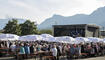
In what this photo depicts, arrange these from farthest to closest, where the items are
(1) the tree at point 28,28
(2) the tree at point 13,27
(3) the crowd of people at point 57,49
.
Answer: (1) the tree at point 28,28, (2) the tree at point 13,27, (3) the crowd of people at point 57,49

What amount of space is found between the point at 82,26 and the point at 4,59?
1581 inches

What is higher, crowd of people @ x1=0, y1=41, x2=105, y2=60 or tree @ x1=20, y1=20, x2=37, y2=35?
tree @ x1=20, y1=20, x2=37, y2=35

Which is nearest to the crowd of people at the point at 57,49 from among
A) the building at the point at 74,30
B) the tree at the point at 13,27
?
the building at the point at 74,30

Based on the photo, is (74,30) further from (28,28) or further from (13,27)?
(13,27)

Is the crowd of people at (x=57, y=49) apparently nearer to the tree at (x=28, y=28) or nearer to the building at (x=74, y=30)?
the building at (x=74, y=30)

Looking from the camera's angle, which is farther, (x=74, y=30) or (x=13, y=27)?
(x=13, y=27)

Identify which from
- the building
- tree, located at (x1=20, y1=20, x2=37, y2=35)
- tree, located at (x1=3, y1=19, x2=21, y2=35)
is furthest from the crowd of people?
tree, located at (x1=20, y1=20, x2=37, y2=35)

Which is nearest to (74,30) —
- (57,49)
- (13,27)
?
(13,27)

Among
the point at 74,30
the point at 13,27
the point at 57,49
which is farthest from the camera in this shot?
the point at 13,27

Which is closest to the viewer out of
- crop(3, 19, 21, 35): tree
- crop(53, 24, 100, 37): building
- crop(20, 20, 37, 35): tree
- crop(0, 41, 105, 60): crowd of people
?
crop(0, 41, 105, 60): crowd of people

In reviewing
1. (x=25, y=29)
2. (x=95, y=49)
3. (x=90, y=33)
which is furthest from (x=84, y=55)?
(x=25, y=29)

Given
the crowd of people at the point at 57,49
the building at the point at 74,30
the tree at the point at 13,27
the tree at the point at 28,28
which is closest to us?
the crowd of people at the point at 57,49

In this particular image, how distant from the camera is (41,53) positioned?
23.1 m

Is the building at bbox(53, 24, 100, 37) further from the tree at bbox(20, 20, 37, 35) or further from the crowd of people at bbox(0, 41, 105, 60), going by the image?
the crowd of people at bbox(0, 41, 105, 60)
